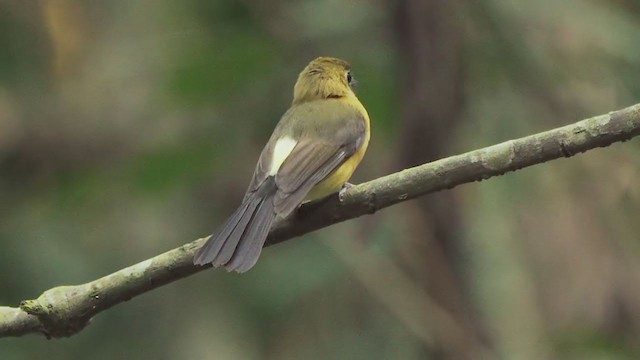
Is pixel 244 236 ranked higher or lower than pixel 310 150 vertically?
lower

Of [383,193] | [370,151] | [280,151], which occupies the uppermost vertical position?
[370,151]

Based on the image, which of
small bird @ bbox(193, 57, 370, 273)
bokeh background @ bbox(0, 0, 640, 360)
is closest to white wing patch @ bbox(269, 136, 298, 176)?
small bird @ bbox(193, 57, 370, 273)

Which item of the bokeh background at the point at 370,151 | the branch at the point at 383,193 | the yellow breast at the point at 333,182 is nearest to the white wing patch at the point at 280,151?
the yellow breast at the point at 333,182

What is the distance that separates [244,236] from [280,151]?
0.71 metres

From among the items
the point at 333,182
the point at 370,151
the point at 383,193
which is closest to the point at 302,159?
the point at 333,182

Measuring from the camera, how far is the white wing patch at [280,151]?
3.57 metres

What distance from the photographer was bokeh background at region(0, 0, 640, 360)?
414 cm

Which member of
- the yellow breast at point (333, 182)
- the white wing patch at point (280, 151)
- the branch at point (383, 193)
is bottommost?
the branch at point (383, 193)

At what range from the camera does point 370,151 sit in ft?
16.0

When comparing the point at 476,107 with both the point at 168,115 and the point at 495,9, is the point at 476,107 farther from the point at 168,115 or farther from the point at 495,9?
the point at 168,115

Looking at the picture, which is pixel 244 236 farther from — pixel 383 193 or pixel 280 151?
pixel 280 151

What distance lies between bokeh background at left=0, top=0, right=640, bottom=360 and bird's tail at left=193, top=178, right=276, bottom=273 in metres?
0.57

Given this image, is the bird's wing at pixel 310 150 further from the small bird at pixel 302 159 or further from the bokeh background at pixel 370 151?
the bokeh background at pixel 370 151

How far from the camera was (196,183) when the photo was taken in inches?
163
